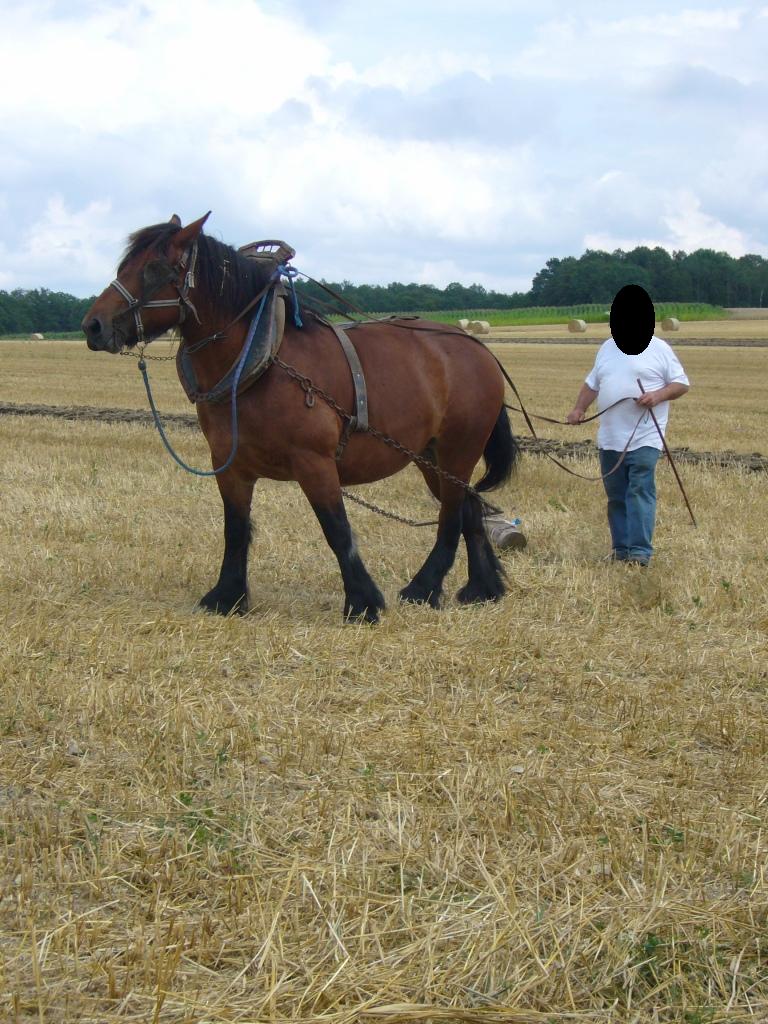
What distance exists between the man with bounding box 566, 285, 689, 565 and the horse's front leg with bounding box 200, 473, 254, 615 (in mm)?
2769

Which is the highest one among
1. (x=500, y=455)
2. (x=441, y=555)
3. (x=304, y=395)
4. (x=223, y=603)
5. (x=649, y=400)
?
(x=304, y=395)

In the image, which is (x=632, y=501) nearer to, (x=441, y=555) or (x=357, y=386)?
(x=441, y=555)

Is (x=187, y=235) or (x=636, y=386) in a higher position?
(x=187, y=235)

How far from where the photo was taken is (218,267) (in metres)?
6.17

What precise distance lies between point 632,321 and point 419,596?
262 cm

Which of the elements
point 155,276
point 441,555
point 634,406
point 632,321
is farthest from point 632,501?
point 155,276

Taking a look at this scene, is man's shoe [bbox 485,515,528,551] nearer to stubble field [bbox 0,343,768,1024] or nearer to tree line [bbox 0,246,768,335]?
stubble field [bbox 0,343,768,1024]

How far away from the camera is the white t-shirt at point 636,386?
8094mm

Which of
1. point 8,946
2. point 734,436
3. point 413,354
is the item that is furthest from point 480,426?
point 734,436

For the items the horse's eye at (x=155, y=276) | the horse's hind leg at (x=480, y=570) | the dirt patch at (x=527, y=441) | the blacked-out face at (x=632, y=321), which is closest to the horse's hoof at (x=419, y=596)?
the horse's hind leg at (x=480, y=570)

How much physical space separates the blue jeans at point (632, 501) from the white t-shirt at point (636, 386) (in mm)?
93

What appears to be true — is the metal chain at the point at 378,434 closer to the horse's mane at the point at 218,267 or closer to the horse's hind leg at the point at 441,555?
the horse's hind leg at the point at 441,555

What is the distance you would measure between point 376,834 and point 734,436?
1300 centimetres

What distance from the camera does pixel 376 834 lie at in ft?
11.5
